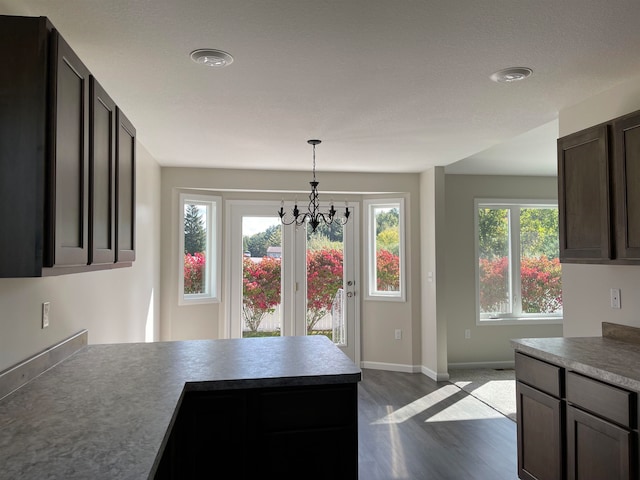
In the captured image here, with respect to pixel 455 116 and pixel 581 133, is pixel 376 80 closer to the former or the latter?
pixel 455 116

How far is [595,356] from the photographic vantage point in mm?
2383

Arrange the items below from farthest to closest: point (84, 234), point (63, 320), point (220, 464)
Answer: point (63, 320) < point (220, 464) < point (84, 234)

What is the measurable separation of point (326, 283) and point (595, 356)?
12.8 ft

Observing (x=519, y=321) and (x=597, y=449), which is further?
(x=519, y=321)

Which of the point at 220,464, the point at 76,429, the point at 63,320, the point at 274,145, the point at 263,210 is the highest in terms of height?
the point at 274,145

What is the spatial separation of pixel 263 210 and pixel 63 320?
3.57 meters

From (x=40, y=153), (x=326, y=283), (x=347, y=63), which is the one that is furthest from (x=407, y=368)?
(x=40, y=153)

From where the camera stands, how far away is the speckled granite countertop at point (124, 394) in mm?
1273

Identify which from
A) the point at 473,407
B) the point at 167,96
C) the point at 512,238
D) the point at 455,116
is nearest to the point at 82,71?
the point at 167,96

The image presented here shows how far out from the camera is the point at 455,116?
11.2 ft

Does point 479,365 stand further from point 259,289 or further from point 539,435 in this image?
point 539,435

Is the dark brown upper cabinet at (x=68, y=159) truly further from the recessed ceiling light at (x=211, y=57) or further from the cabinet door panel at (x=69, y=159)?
the recessed ceiling light at (x=211, y=57)

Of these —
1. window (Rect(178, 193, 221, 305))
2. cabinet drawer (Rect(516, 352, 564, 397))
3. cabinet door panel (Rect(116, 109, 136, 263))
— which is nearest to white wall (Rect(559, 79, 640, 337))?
cabinet drawer (Rect(516, 352, 564, 397))

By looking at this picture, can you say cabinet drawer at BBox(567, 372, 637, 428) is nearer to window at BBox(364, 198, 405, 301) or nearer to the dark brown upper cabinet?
the dark brown upper cabinet
